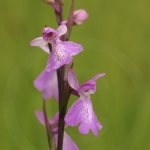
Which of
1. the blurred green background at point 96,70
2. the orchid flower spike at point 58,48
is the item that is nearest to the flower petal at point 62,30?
the orchid flower spike at point 58,48

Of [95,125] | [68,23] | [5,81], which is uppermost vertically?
[5,81]

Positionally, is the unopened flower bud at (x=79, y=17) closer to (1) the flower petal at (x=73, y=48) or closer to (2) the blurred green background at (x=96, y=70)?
(1) the flower petal at (x=73, y=48)

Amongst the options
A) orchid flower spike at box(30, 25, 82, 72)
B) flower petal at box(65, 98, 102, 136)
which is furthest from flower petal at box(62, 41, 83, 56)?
flower petal at box(65, 98, 102, 136)

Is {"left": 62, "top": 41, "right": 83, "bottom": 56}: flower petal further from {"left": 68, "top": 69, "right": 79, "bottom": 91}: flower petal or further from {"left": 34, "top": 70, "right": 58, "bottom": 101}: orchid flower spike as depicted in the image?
{"left": 34, "top": 70, "right": 58, "bottom": 101}: orchid flower spike

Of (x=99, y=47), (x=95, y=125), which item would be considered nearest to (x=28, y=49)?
(x=99, y=47)

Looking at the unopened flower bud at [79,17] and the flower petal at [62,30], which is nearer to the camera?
the flower petal at [62,30]

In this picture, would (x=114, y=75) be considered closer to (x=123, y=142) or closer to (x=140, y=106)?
(x=140, y=106)
